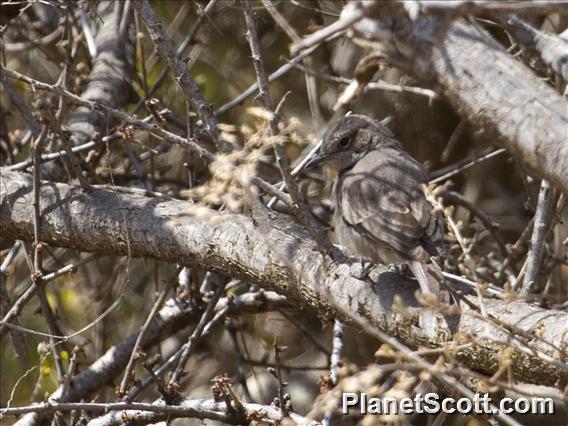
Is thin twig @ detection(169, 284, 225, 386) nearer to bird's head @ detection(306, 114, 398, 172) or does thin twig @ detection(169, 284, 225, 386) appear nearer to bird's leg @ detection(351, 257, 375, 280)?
bird's head @ detection(306, 114, 398, 172)

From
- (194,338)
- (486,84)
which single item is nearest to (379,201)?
(194,338)

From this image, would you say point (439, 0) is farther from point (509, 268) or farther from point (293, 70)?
point (293, 70)

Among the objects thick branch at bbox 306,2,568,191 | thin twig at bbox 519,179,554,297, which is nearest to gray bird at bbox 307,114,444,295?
thin twig at bbox 519,179,554,297

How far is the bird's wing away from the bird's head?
0.20 meters

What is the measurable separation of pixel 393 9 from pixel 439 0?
15cm

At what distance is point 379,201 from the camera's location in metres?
4.91

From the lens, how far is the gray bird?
4.57m

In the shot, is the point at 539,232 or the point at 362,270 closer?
the point at 362,270

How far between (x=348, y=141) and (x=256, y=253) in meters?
1.49

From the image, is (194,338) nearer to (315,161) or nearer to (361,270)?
(361,270)

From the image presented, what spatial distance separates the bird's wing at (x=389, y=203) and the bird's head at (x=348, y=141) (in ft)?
0.66

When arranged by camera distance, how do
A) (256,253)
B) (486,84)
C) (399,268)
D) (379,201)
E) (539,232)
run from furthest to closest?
(379,201) < (399,268) < (539,232) < (256,253) < (486,84)

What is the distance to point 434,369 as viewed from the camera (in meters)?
2.66

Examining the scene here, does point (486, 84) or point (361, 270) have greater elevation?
point (486, 84)
